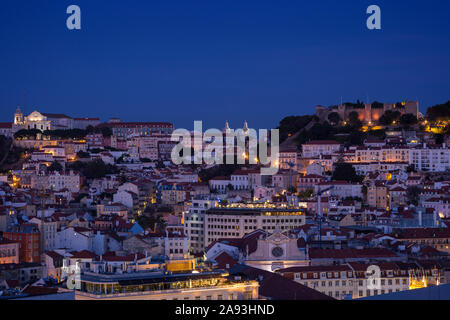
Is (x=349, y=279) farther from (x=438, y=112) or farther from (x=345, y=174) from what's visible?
(x=438, y=112)

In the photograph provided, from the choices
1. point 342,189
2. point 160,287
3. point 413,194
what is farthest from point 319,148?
point 160,287

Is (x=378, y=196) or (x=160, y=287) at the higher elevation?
(x=378, y=196)

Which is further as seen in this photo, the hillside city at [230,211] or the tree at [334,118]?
the tree at [334,118]

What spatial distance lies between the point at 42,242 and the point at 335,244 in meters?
10.0

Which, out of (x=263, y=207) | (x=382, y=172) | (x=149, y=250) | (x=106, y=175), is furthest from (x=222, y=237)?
(x=106, y=175)

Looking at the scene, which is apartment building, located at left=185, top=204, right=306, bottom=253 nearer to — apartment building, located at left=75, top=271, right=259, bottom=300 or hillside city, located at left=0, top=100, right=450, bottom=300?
hillside city, located at left=0, top=100, right=450, bottom=300

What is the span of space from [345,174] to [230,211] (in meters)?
11.8

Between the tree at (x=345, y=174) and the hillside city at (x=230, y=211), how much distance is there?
0.07 m

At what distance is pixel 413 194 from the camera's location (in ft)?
122

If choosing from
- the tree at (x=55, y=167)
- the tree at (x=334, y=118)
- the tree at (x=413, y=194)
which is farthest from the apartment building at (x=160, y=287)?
the tree at (x=334, y=118)

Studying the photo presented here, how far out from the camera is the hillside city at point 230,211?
17078 mm

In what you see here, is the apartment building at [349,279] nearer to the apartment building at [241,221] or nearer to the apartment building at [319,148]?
the apartment building at [241,221]

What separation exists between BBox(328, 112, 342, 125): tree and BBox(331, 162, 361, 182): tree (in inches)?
501

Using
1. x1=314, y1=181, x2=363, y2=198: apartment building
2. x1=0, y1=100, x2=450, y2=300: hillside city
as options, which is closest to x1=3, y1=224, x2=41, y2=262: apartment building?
x1=0, y1=100, x2=450, y2=300: hillside city
